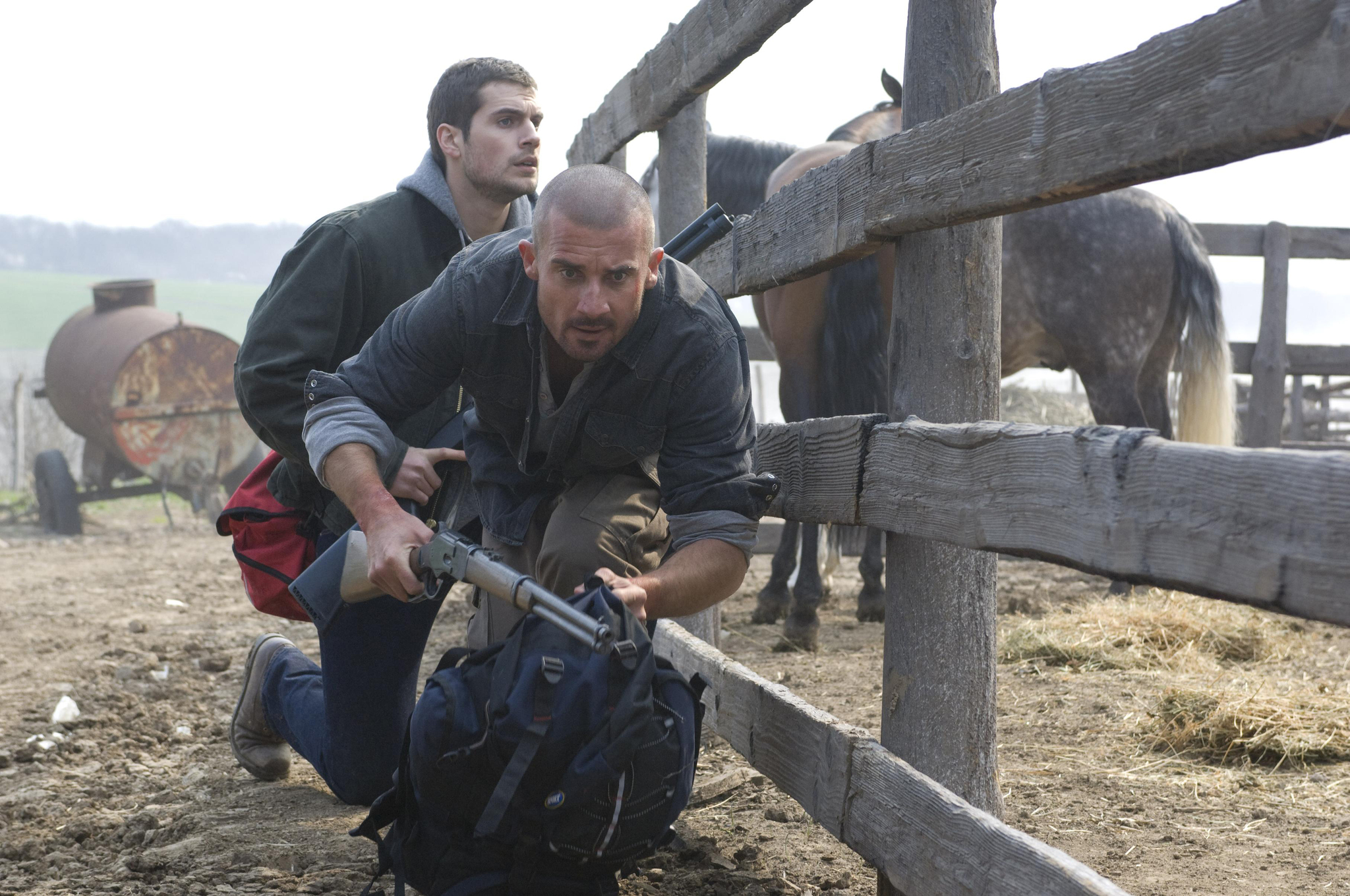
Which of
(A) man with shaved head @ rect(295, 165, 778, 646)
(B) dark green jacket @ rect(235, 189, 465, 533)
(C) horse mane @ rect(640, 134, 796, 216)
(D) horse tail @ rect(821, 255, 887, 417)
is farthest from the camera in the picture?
(C) horse mane @ rect(640, 134, 796, 216)

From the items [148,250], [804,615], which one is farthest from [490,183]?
[148,250]

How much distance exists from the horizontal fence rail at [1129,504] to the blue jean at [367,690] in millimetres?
1339

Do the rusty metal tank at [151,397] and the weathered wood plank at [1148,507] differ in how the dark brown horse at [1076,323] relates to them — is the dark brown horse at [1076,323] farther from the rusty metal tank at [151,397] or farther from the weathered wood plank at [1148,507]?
the rusty metal tank at [151,397]

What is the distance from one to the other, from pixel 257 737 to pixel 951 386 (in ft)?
7.98

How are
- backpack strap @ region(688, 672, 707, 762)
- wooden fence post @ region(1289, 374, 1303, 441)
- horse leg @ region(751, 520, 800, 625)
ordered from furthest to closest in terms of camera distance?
wooden fence post @ region(1289, 374, 1303, 441)
horse leg @ region(751, 520, 800, 625)
backpack strap @ region(688, 672, 707, 762)

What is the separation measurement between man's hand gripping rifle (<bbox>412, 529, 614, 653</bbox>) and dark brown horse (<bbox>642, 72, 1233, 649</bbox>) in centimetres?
310

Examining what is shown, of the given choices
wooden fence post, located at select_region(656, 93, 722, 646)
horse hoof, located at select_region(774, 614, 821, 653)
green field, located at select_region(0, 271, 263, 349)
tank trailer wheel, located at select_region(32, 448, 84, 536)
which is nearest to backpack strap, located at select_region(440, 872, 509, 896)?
wooden fence post, located at select_region(656, 93, 722, 646)

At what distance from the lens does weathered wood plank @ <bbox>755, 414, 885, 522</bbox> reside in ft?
7.52

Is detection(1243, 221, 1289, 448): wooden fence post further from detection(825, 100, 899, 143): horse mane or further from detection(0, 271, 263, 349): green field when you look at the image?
detection(0, 271, 263, 349): green field

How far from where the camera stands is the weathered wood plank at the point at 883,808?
1.67 m

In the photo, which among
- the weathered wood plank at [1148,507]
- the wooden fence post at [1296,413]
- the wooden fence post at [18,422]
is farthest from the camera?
the wooden fence post at [18,422]

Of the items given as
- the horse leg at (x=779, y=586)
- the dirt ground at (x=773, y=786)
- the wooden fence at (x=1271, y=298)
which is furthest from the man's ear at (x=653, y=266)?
the wooden fence at (x=1271, y=298)

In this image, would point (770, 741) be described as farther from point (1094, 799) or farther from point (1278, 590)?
point (1278, 590)

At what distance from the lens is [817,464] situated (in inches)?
99.0
